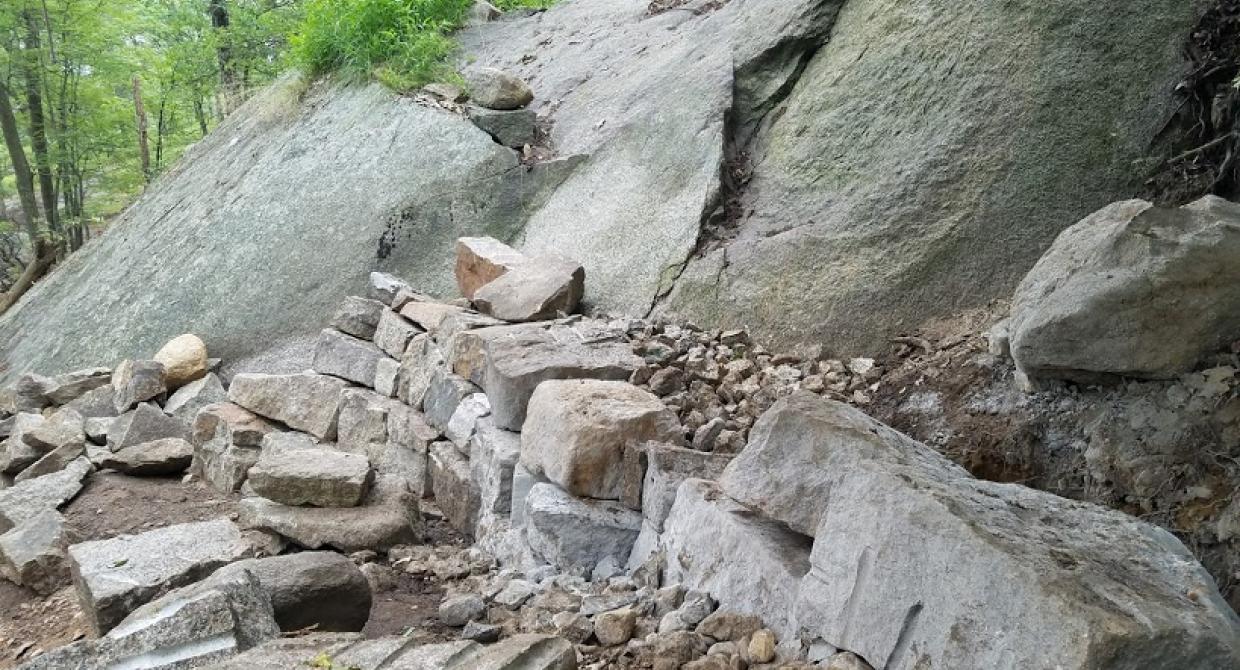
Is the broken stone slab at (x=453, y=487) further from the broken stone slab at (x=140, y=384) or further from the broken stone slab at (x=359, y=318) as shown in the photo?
the broken stone slab at (x=140, y=384)

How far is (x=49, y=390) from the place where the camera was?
7117 millimetres

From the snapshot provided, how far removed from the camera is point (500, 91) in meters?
7.25

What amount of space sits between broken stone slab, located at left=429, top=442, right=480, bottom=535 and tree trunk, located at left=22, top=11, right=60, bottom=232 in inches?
483

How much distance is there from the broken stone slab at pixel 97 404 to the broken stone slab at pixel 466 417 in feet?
11.0

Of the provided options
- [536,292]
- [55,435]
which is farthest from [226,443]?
[536,292]

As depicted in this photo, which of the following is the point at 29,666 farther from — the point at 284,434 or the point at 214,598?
the point at 284,434

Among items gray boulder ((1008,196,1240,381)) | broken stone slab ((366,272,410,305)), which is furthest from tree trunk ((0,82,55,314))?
gray boulder ((1008,196,1240,381))

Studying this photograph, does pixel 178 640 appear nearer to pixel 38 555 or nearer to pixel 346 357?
pixel 38 555

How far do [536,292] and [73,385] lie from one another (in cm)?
400

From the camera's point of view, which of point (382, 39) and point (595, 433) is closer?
point (595, 433)

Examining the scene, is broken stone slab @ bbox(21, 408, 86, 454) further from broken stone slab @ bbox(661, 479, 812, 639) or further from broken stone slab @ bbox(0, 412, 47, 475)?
broken stone slab @ bbox(661, 479, 812, 639)

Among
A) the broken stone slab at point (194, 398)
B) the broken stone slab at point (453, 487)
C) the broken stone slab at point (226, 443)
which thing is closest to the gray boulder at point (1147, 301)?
the broken stone slab at point (453, 487)

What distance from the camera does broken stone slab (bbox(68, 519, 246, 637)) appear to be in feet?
12.1

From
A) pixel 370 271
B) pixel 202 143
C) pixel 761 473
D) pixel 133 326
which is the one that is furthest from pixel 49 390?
pixel 761 473
